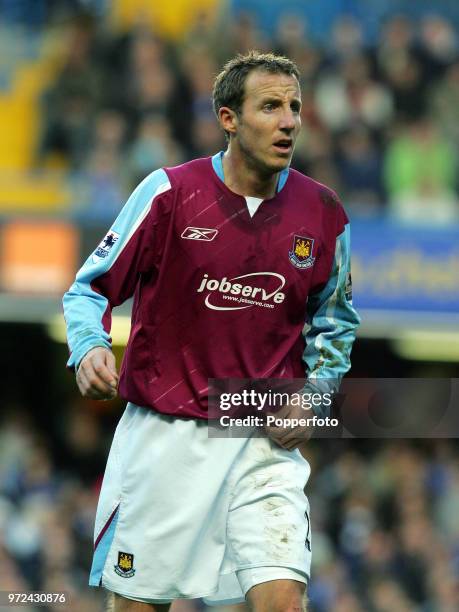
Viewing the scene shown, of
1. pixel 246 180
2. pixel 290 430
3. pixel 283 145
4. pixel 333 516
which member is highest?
pixel 283 145

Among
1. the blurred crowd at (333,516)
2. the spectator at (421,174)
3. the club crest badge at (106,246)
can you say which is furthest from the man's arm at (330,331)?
the spectator at (421,174)

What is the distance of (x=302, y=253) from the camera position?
16.4 feet

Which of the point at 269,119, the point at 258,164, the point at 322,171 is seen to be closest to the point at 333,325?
the point at 258,164

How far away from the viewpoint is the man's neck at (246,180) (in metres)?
5.04

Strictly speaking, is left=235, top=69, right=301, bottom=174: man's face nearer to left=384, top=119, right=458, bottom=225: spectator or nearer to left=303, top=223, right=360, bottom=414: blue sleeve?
left=303, top=223, right=360, bottom=414: blue sleeve

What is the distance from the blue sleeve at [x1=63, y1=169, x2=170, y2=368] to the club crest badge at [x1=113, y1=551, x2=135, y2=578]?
0.77 metres

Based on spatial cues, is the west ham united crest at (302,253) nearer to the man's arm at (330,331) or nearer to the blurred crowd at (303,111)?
the man's arm at (330,331)

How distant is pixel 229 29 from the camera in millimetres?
14164

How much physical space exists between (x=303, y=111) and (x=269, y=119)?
27.7 feet

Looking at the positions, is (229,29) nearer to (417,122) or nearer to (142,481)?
(417,122)

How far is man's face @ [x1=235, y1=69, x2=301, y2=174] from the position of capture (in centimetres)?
495

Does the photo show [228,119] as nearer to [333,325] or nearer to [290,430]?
[333,325]

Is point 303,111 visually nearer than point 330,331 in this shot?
No

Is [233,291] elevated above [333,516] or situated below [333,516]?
above
